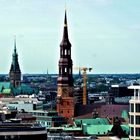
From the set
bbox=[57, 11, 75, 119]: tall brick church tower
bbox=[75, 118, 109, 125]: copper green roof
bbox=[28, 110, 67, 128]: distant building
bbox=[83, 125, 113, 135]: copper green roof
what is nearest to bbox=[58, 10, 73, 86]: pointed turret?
bbox=[57, 11, 75, 119]: tall brick church tower

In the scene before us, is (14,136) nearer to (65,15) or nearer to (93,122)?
(93,122)

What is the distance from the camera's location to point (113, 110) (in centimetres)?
14738

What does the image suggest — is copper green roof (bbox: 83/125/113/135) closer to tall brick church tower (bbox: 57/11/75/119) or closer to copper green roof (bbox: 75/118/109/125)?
copper green roof (bbox: 75/118/109/125)

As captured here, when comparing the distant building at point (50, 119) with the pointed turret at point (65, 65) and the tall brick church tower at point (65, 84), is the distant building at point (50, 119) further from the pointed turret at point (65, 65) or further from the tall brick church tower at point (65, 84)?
the pointed turret at point (65, 65)

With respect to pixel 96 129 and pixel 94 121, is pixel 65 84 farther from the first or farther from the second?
pixel 96 129

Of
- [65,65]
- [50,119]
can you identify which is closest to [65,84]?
[65,65]

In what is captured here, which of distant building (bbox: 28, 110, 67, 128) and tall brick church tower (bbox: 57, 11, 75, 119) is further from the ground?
tall brick church tower (bbox: 57, 11, 75, 119)

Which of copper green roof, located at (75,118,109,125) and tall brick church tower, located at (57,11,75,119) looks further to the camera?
tall brick church tower, located at (57,11,75,119)

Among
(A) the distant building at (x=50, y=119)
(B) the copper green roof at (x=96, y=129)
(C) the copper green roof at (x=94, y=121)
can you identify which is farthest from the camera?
(A) the distant building at (x=50, y=119)

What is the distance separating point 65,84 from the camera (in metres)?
143

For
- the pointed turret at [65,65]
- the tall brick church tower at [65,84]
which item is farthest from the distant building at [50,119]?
the pointed turret at [65,65]

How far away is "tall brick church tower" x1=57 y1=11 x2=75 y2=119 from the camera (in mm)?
143375

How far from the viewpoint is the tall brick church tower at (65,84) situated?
143375 mm

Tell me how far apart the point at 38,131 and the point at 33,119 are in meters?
54.5
